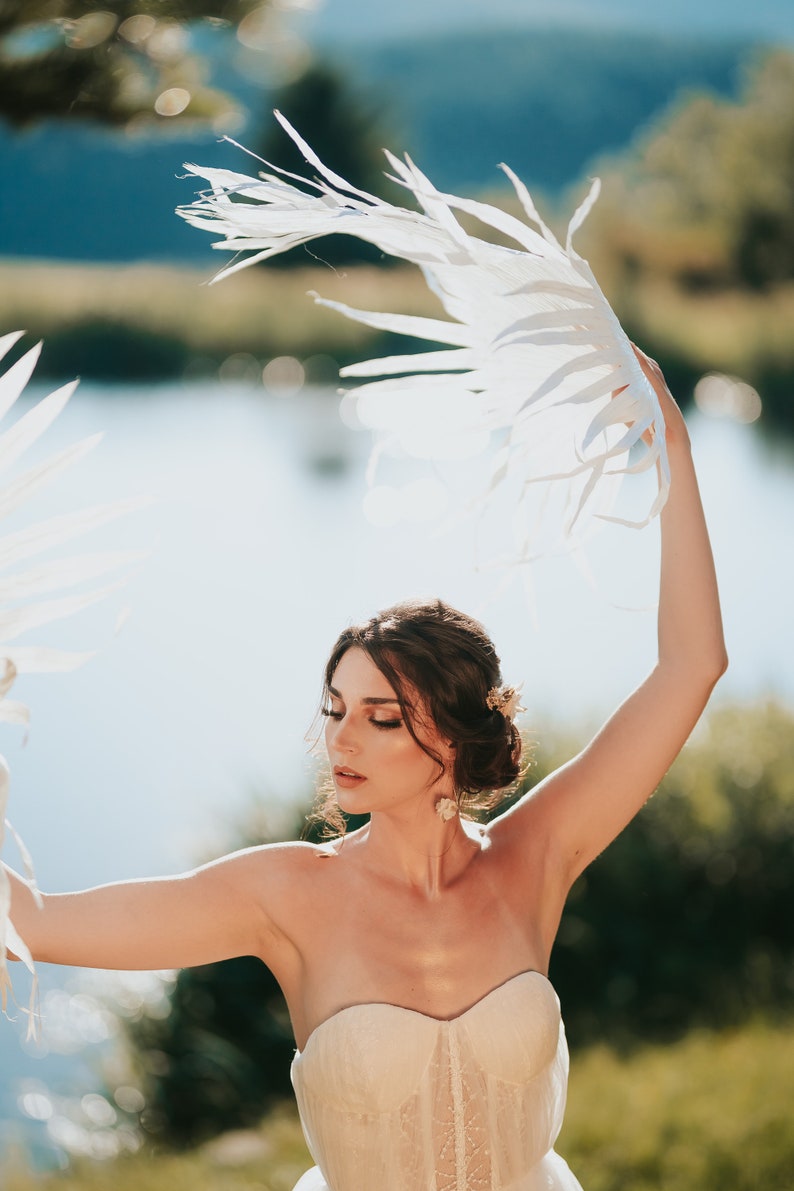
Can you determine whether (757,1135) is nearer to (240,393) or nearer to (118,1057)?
(118,1057)

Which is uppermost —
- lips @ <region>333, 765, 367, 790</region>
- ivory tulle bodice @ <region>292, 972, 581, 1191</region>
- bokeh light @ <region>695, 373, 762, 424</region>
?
bokeh light @ <region>695, 373, 762, 424</region>

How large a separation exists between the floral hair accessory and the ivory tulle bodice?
31 cm

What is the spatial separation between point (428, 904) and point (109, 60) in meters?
2.42

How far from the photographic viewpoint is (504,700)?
1.62 meters

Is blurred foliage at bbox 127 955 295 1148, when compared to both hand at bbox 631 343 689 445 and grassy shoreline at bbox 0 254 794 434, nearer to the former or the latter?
hand at bbox 631 343 689 445

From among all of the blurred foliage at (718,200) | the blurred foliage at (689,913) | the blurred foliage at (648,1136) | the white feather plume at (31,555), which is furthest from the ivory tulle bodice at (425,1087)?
the blurred foliage at (718,200)

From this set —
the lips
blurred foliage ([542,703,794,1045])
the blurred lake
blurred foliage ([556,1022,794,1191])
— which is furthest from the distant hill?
the lips

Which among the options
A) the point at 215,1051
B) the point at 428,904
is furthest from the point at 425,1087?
the point at 215,1051

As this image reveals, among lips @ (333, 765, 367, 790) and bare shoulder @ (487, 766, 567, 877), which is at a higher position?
lips @ (333, 765, 367, 790)

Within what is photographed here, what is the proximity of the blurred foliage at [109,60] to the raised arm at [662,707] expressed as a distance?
6.18 feet

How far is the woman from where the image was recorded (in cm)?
145

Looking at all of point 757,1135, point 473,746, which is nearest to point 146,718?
point 757,1135

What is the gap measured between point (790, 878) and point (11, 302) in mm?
11059

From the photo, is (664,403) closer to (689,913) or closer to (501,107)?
(689,913)
